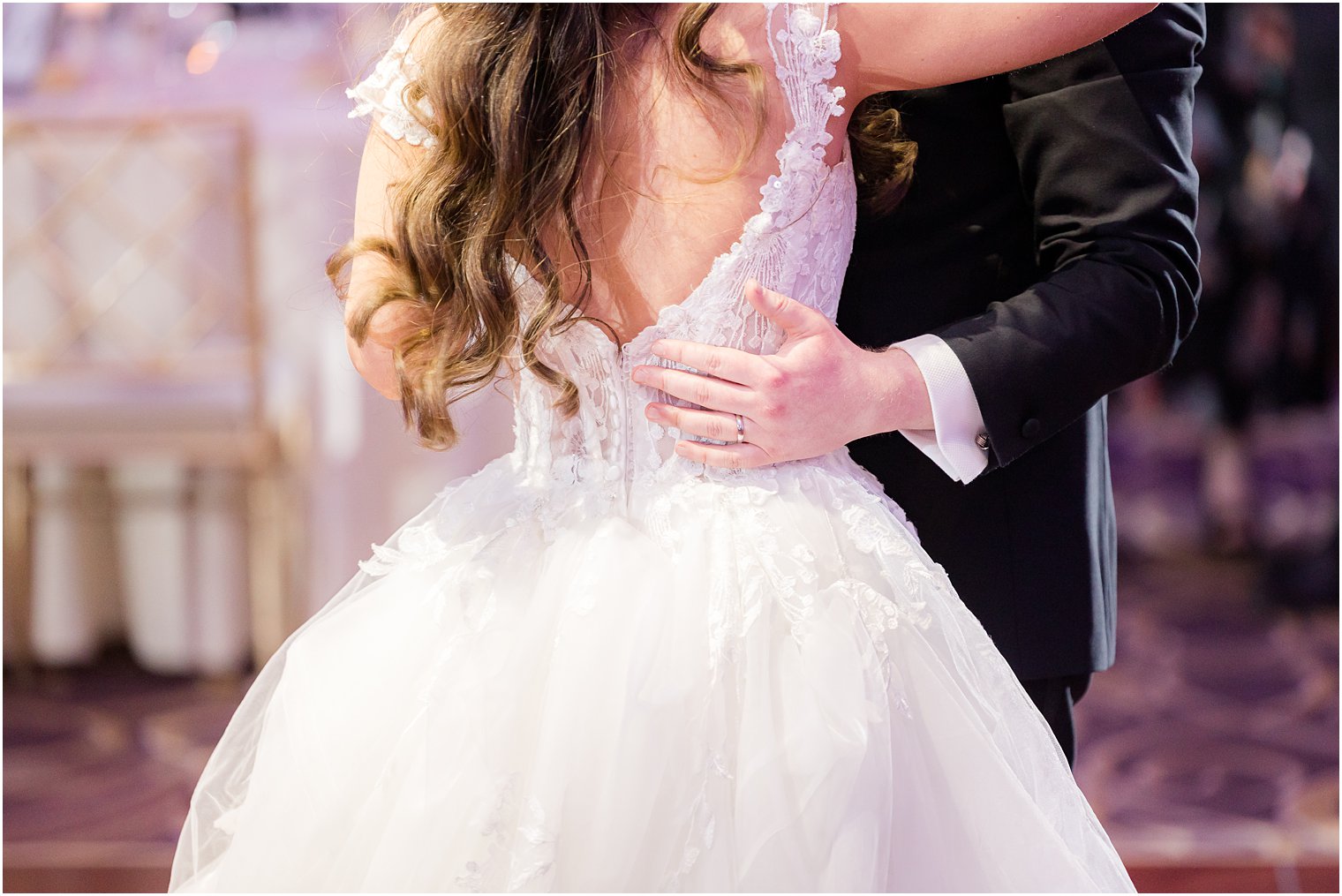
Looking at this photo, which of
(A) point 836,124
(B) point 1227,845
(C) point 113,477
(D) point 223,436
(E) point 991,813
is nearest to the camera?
(E) point 991,813

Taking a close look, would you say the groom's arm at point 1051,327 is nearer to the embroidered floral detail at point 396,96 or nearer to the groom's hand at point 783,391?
the groom's hand at point 783,391

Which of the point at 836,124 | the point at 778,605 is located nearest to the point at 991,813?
the point at 778,605

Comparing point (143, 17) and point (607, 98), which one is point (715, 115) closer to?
point (607, 98)

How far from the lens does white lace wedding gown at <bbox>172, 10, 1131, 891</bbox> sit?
80 centimetres

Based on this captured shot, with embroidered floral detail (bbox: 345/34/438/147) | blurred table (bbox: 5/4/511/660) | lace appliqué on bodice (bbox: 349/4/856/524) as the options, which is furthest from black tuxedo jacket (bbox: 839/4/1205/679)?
blurred table (bbox: 5/4/511/660)

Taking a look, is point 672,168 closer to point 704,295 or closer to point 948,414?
point 704,295

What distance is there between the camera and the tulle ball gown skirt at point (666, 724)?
80cm

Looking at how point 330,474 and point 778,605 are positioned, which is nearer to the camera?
point 778,605

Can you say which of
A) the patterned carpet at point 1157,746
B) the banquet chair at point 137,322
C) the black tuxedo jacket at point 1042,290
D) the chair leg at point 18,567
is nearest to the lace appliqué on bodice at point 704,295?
the black tuxedo jacket at point 1042,290

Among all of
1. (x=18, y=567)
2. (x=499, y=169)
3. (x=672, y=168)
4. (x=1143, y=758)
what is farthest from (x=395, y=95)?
(x=18, y=567)

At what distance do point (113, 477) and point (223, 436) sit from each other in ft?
1.43

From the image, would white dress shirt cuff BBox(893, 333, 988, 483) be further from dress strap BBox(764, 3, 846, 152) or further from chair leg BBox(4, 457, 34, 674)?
chair leg BBox(4, 457, 34, 674)

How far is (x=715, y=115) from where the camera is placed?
891 mm

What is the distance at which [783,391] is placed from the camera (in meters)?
0.91
